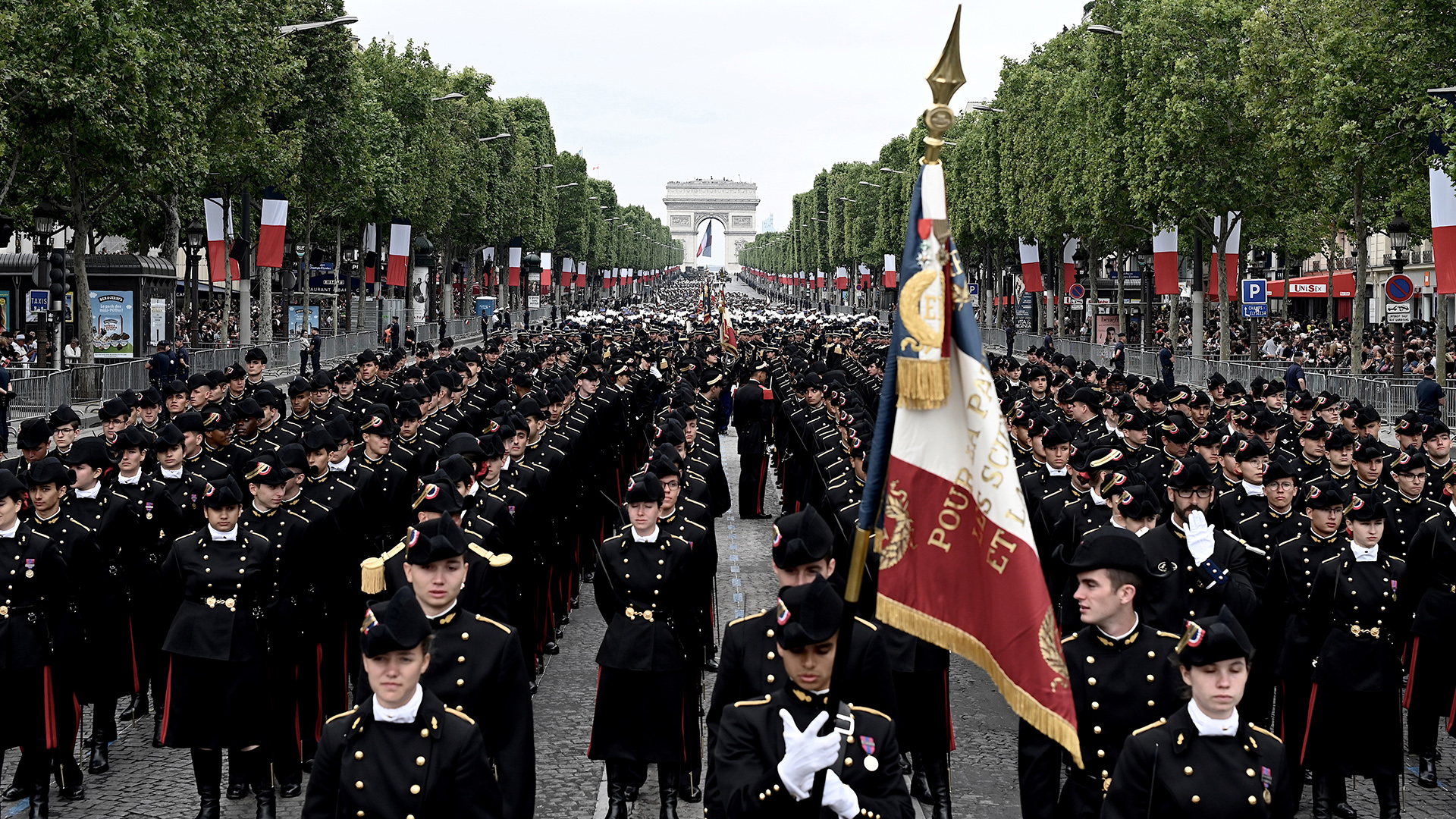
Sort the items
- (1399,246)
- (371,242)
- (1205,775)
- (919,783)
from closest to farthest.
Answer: (1205,775) < (919,783) < (1399,246) < (371,242)

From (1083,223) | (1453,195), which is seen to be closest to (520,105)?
(1083,223)

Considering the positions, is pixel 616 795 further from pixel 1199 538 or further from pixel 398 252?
pixel 398 252

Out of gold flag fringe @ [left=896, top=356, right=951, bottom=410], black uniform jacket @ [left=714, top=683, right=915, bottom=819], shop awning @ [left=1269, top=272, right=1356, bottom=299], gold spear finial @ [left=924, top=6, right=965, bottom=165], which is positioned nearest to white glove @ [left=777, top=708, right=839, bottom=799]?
black uniform jacket @ [left=714, top=683, right=915, bottom=819]

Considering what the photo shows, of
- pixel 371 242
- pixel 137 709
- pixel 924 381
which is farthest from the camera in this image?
pixel 371 242

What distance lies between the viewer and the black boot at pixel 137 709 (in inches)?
434

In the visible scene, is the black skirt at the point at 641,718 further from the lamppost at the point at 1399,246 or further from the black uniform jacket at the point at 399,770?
the lamppost at the point at 1399,246

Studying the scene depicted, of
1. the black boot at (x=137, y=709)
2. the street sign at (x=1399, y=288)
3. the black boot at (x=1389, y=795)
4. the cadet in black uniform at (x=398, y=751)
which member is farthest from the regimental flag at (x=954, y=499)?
the street sign at (x=1399, y=288)

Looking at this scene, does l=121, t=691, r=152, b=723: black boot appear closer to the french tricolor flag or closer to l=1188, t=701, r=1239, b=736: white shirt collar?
l=1188, t=701, r=1239, b=736: white shirt collar

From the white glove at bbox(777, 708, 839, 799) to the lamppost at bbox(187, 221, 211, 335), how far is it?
41.4 metres

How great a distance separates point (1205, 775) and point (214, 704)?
5.50m

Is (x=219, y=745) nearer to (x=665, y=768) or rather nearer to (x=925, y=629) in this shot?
(x=665, y=768)

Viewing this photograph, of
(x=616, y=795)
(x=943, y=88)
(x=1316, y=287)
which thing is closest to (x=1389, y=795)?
(x=616, y=795)

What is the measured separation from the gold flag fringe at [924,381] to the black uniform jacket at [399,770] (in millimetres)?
1894

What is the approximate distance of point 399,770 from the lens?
5.14m
